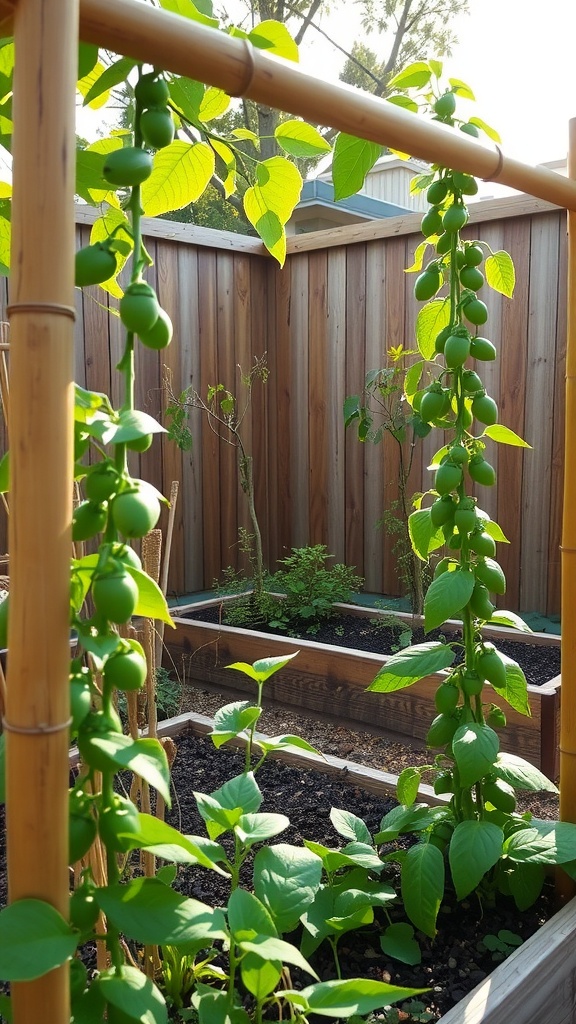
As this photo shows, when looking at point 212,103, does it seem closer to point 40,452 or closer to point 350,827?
point 40,452

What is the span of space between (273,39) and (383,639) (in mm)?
2562

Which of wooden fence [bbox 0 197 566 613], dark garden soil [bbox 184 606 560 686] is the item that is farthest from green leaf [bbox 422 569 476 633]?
wooden fence [bbox 0 197 566 613]

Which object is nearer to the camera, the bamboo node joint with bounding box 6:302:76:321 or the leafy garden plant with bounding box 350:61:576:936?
the bamboo node joint with bounding box 6:302:76:321

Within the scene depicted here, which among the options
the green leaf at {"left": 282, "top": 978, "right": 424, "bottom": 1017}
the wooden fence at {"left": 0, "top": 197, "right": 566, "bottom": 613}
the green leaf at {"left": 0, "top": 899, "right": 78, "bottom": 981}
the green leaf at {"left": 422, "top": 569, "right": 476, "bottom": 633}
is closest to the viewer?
the green leaf at {"left": 0, "top": 899, "right": 78, "bottom": 981}

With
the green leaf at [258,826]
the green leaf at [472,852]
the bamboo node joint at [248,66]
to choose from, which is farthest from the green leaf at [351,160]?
the green leaf at [472,852]

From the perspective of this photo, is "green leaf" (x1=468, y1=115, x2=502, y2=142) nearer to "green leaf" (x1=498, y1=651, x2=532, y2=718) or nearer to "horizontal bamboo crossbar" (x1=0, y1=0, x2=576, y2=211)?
"horizontal bamboo crossbar" (x1=0, y1=0, x2=576, y2=211)

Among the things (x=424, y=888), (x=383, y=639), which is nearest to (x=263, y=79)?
(x=424, y=888)

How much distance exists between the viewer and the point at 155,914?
667 millimetres

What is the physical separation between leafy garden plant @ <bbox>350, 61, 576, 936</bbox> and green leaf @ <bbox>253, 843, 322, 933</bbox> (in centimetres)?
27

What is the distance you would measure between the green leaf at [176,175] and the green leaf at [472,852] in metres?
0.90

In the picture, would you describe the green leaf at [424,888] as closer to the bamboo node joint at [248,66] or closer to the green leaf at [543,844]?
the green leaf at [543,844]

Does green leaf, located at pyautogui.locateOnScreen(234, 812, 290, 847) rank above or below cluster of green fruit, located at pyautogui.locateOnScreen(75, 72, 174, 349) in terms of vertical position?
below

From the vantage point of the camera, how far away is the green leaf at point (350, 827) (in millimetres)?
1281

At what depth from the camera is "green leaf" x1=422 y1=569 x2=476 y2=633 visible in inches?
44.8
